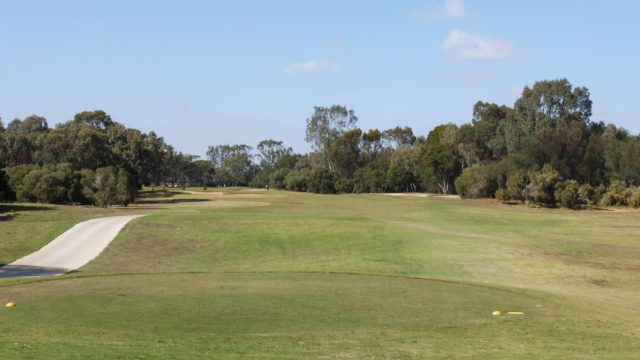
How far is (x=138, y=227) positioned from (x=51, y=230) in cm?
541

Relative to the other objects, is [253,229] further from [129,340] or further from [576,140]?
[576,140]

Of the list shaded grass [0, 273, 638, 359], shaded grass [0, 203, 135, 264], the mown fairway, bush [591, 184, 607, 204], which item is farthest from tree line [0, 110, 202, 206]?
bush [591, 184, 607, 204]

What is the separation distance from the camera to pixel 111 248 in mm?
39250

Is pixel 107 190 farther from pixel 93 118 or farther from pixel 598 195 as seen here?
pixel 93 118

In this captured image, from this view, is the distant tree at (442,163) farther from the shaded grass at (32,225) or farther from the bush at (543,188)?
the shaded grass at (32,225)

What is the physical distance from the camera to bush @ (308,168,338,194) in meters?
142

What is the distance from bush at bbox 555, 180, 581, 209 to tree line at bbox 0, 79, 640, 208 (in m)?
0.12

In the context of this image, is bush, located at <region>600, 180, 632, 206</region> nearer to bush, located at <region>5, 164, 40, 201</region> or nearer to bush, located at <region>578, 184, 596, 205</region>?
bush, located at <region>578, 184, 596, 205</region>

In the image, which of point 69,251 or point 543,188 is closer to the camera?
point 69,251

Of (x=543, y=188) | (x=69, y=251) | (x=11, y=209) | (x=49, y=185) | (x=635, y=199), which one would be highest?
(x=543, y=188)

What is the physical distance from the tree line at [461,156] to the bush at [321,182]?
0.21 metres

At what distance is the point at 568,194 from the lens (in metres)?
84.3

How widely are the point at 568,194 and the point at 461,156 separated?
50.0 metres

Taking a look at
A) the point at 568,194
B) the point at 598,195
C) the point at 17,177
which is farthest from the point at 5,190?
the point at 598,195
